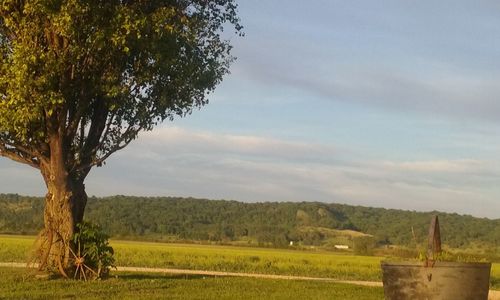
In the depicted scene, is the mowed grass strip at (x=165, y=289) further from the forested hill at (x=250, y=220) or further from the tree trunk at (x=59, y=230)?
the forested hill at (x=250, y=220)

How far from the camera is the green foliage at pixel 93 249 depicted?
26781mm

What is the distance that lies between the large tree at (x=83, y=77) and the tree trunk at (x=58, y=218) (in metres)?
0.03

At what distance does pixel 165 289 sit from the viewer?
79.9ft

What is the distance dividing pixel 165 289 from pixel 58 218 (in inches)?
184

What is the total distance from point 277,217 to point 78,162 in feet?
455

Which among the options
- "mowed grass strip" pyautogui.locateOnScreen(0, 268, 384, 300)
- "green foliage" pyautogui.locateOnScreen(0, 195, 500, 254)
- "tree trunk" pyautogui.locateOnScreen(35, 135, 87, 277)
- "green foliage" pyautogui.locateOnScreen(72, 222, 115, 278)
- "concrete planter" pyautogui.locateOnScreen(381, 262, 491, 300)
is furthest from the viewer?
"green foliage" pyautogui.locateOnScreen(0, 195, 500, 254)

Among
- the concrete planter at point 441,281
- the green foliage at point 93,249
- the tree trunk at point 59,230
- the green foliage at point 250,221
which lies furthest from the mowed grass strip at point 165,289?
the green foliage at point 250,221

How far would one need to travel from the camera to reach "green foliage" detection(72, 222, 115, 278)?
87.9 ft

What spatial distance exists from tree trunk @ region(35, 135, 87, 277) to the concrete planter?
1525cm

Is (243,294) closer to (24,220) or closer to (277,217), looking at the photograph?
(24,220)

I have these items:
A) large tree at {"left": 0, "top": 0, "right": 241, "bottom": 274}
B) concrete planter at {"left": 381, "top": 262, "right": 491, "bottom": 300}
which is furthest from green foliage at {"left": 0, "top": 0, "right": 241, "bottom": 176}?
concrete planter at {"left": 381, "top": 262, "right": 491, "bottom": 300}

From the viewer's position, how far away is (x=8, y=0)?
949 inches

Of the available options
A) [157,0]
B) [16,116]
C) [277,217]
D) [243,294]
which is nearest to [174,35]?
[157,0]

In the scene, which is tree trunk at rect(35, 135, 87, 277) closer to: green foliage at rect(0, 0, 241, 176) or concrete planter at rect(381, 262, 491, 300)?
green foliage at rect(0, 0, 241, 176)
